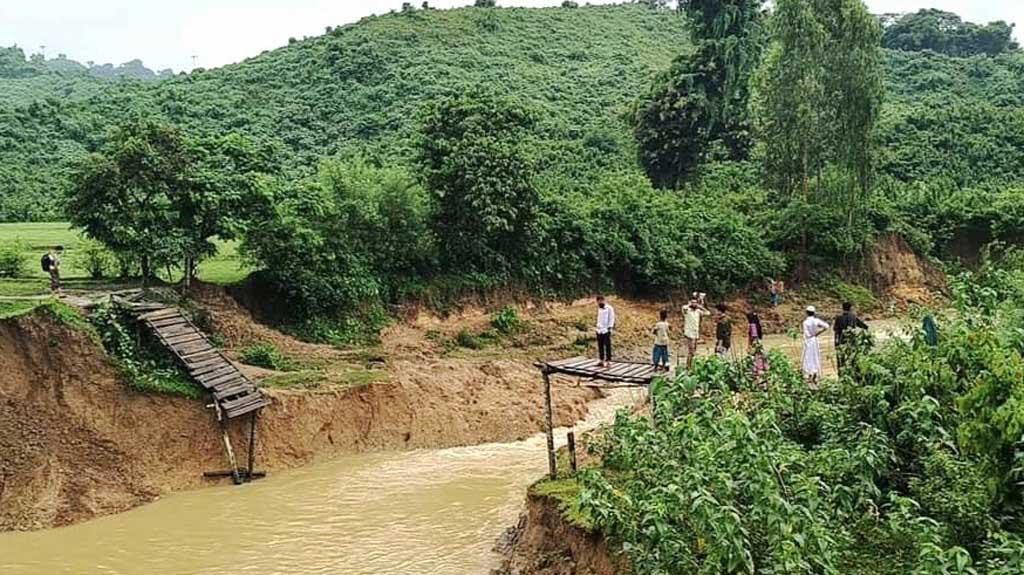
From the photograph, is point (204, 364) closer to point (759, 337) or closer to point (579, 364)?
point (579, 364)

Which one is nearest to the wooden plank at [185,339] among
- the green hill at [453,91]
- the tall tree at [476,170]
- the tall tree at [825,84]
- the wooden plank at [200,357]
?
the wooden plank at [200,357]

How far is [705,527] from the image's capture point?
851 cm

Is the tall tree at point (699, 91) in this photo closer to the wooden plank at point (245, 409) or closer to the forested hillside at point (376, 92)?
the forested hillside at point (376, 92)

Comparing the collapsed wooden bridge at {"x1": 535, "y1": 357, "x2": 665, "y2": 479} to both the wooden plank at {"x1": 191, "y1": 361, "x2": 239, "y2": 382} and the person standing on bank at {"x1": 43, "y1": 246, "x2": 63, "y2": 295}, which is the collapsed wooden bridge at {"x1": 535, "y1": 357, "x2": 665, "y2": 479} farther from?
the person standing on bank at {"x1": 43, "y1": 246, "x2": 63, "y2": 295}

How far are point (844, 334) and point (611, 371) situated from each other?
3826mm

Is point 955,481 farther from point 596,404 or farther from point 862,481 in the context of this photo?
point 596,404

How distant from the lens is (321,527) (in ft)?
57.0

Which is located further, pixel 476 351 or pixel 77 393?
pixel 476 351

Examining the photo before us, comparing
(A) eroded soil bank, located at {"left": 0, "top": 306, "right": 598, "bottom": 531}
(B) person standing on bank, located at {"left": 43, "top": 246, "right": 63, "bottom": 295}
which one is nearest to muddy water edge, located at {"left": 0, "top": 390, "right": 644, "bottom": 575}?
(A) eroded soil bank, located at {"left": 0, "top": 306, "right": 598, "bottom": 531}

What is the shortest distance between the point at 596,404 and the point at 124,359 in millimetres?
11284

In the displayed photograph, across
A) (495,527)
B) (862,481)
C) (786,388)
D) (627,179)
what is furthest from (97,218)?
(627,179)

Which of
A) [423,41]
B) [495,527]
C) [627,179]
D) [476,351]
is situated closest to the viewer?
[495,527]

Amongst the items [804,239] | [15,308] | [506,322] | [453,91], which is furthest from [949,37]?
[15,308]

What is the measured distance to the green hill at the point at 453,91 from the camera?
4856 centimetres
